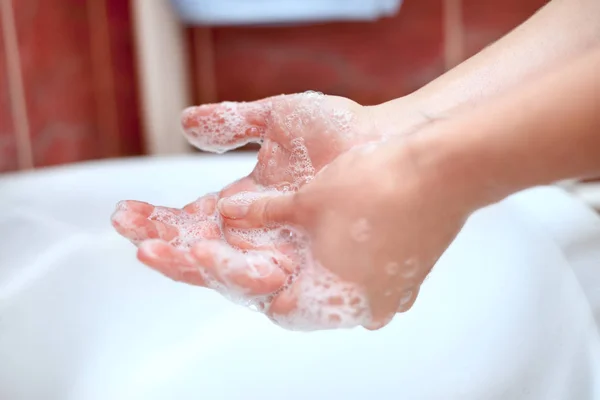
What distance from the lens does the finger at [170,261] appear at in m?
0.56

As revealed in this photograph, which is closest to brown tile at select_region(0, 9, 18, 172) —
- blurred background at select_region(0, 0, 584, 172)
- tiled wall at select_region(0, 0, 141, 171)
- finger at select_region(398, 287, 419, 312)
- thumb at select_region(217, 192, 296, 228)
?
tiled wall at select_region(0, 0, 141, 171)

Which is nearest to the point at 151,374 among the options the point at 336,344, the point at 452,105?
the point at 336,344

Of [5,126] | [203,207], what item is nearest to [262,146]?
[203,207]

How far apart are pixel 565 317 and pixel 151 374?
60cm

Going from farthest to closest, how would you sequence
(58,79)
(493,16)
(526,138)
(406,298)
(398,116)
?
(493,16), (58,79), (398,116), (406,298), (526,138)

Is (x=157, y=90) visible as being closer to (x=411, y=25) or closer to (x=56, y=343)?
(x=411, y=25)

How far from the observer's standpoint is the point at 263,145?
0.79 metres

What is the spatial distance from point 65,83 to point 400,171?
95 centimetres

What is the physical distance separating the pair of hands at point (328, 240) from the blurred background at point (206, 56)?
69 centimetres

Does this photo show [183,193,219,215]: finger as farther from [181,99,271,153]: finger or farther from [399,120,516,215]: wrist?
[399,120,516,215]: wrist

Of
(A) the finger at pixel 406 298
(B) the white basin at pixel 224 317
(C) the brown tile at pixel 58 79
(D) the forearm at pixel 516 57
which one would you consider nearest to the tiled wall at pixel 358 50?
(C) the brown tile at pixel 58 79

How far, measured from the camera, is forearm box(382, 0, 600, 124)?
714 millimetres

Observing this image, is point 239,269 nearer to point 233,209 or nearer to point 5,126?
point 233,209

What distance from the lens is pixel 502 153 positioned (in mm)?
526
